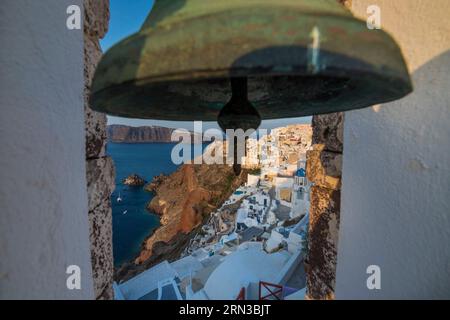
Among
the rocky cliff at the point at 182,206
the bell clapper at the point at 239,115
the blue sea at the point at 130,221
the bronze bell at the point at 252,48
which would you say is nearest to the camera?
the bronze bell at the point at 252,48

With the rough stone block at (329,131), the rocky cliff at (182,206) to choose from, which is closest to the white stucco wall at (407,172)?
the rough stone block at (329,131)

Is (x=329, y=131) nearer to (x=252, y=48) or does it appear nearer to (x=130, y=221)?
(x=252, y=48)

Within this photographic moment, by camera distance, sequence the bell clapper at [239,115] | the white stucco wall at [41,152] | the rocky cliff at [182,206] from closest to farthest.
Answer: the bell clapper at [239,115] < the white stucco wall at [41,152] < the rocky cliff at [182,206]

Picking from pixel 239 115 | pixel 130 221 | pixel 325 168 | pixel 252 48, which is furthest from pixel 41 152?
pixel 130 221

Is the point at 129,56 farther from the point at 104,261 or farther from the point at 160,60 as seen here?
the point at 104,261

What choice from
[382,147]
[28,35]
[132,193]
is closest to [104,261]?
[28,35]

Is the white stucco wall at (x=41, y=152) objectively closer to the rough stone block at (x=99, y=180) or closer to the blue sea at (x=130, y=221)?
the rough stone block at (x=99, y=180)
